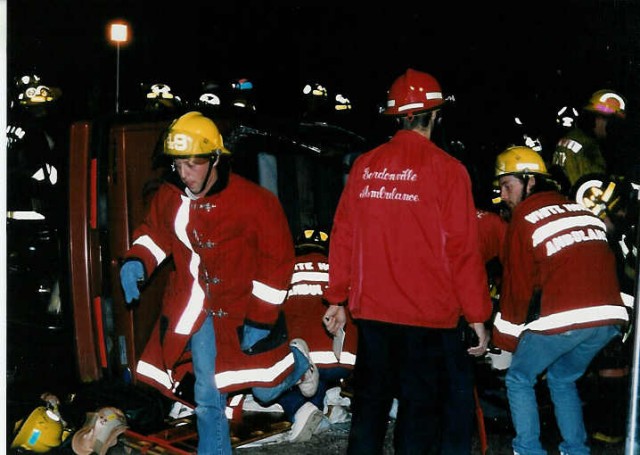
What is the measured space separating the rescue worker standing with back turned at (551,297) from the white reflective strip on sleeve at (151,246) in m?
1.73

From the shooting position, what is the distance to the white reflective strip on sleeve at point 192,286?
3.72 meters

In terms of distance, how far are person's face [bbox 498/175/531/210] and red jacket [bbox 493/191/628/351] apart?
196 mm

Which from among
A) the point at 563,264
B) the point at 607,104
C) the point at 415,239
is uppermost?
the point at 607,104

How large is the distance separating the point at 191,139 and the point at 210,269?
62cm

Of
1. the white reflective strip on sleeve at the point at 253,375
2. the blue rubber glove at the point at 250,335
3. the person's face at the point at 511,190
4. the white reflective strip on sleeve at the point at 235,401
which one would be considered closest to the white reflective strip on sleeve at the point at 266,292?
the blue rubber glove at the point at 250,335

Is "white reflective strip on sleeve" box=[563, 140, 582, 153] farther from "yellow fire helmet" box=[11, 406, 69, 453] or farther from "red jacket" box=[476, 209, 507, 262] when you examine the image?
"yellow fire helmet" box=[11, 406, 69, 453]

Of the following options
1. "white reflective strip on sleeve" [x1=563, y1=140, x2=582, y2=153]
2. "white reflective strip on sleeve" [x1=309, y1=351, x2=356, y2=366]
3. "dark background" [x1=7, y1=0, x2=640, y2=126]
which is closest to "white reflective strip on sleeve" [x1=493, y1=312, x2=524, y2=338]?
"white reflective strip on sleeve" [x1=309, y1=351, x2=356, y2=366]

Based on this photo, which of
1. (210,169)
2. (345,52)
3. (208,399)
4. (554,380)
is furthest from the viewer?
(345,52)

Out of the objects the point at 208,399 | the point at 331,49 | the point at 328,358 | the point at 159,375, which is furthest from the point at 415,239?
the point at 331,49

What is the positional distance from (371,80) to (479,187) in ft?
15.0

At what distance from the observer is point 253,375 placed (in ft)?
12.8

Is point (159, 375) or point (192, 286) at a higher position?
point (192, 286)

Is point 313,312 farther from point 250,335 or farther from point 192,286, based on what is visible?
point 192,286

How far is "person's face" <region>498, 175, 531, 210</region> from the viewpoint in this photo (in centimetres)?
414
